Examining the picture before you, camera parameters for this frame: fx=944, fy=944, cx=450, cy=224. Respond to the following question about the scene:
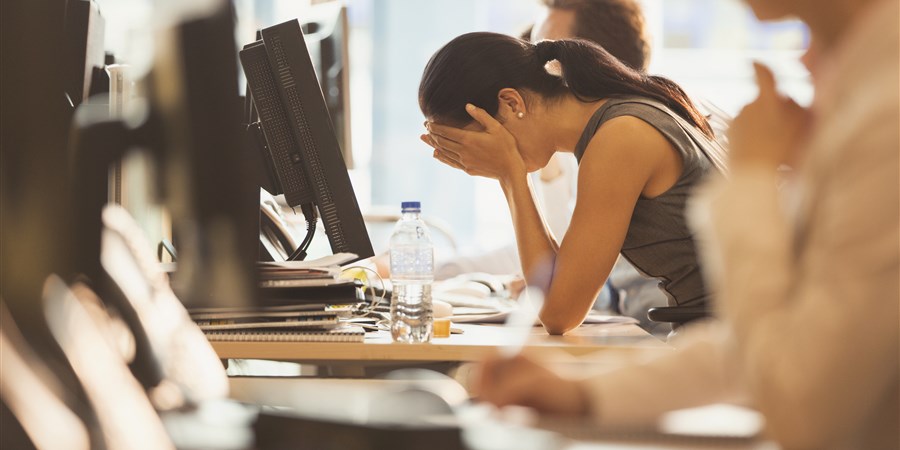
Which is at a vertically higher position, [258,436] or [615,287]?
[615,287]

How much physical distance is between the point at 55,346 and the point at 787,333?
2.17 ft

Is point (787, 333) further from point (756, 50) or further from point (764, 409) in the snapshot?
point (756, 50)

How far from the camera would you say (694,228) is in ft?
5.16

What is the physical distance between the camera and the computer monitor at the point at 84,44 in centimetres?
147

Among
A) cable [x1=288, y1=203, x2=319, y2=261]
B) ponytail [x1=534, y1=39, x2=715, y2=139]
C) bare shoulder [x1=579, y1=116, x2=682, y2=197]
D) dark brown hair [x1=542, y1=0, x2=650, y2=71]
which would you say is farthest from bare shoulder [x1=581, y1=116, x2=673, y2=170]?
dark brown hair [x1=542, y1=0, x2=650, y2=71]

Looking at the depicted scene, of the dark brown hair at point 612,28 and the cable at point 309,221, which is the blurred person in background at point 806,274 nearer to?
the cable at point 309,221

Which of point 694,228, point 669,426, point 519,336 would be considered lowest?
point 669,426

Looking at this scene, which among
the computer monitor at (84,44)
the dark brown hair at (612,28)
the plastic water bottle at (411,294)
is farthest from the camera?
the dark brown hair at (612,28)

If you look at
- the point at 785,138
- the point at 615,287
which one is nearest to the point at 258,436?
the point at 785,138

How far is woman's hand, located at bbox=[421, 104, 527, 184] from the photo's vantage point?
1.68 meters

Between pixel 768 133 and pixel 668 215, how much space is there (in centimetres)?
94

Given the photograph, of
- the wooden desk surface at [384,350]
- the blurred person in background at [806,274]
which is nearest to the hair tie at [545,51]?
the wooden desk surface at [384,350]

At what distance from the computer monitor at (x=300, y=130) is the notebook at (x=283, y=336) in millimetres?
263

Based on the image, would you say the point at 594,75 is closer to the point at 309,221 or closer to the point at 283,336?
the point at 309,221
